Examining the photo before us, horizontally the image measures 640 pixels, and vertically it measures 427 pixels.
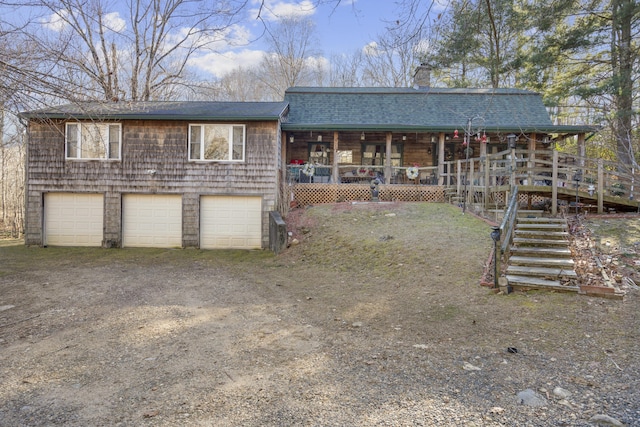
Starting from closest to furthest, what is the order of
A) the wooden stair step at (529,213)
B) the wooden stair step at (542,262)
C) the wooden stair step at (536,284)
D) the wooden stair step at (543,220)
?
the wooden stair step at (536,284) → the wooden stair step at (542,262) → the wooden stair step at (543,220) → the wooden stair step at (529,213)

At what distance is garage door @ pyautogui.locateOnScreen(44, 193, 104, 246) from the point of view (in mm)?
12834

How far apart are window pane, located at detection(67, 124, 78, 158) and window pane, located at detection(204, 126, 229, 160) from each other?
437cm

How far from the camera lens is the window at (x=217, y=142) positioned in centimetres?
1260

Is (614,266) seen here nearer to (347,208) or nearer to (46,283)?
(347,208)

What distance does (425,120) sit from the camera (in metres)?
15.6

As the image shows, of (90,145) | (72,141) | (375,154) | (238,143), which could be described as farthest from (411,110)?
(72,141)

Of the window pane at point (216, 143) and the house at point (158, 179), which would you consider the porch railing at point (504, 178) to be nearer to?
the house at point (158, 179)

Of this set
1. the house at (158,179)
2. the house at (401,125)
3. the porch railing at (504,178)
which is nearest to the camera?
the porch railing at (504,178)

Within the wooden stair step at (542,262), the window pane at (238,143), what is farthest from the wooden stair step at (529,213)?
the window pane at (238,143)

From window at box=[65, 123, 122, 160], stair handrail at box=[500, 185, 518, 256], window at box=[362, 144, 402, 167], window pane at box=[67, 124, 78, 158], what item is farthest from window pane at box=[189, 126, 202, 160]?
stair handrail at box=[500, 185, 518, 256]

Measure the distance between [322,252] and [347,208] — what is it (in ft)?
Result: 10.5

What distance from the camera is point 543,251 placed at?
6867mm

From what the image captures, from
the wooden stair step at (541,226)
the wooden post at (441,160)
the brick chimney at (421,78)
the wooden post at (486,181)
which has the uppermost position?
the brick chimney at (421,78)

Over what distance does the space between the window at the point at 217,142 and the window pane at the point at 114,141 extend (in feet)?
7.95
